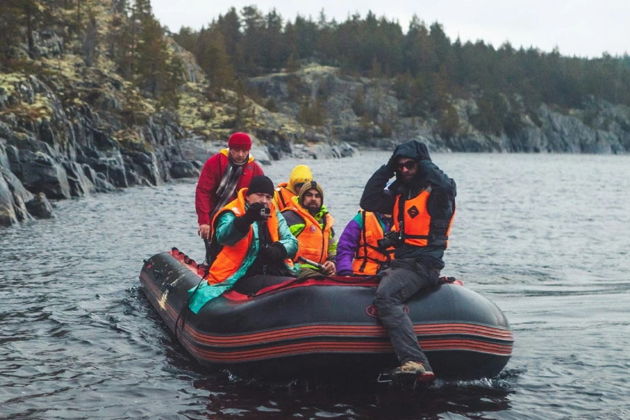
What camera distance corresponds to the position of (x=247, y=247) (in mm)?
9055

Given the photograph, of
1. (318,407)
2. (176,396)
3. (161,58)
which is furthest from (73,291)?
(161,58)

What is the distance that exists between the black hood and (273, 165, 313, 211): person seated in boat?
10.4ft

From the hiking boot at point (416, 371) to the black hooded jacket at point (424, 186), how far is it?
119cm

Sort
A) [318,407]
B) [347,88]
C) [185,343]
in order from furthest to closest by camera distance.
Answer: [347,88] → [185,343] → [318,407]

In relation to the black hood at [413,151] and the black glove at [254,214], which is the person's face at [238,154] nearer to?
the black glove at [254,214]

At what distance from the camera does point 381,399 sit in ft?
26.1

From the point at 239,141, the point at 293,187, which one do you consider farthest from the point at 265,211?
the point at 293,187

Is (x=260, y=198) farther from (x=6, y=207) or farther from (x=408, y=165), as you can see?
(x=6, y=207)

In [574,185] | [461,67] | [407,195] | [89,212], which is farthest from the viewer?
[461,67]

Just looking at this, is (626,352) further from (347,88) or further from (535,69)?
(535,69)

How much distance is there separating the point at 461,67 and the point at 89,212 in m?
158

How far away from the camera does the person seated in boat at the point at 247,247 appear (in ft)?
28.7

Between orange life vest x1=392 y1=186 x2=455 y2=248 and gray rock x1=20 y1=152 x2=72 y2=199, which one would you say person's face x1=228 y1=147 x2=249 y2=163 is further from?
gray rock x1=20 y1=152 x2=72 y2=199

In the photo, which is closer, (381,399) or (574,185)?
(381,399)
